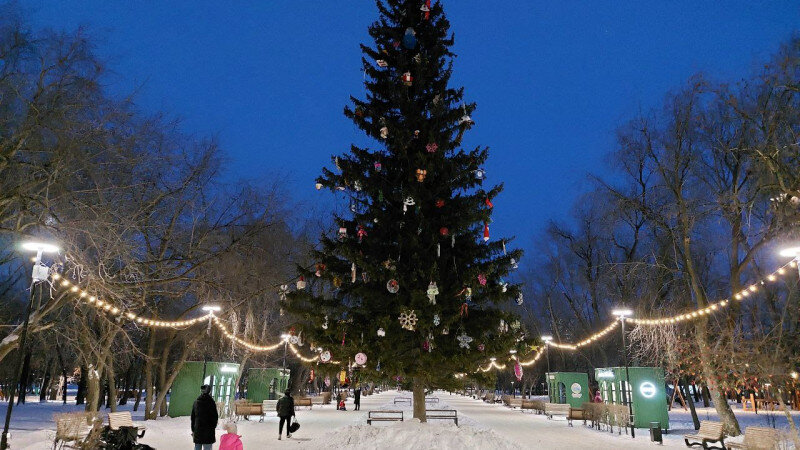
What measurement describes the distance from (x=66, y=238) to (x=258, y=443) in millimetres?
8561

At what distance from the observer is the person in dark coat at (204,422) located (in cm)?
1122

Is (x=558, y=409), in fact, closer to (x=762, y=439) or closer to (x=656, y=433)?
(x=656, y=433)

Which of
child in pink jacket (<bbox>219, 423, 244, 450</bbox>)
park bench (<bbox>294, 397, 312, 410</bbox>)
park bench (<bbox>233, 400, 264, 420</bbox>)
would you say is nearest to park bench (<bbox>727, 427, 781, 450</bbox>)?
child in pink jacket (<bbox>219, 423, 244, 450</bbox>)

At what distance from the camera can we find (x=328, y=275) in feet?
55.7

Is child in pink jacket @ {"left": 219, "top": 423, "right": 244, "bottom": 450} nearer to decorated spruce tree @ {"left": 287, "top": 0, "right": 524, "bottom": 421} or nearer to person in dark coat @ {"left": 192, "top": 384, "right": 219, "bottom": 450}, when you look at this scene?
person in dark coat @ {"left": 192, "top": 384, "right": 219, "bottom": 450}

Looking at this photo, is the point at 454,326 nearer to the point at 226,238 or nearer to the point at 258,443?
the point at 258,443

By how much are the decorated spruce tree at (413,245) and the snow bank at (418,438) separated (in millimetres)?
1575

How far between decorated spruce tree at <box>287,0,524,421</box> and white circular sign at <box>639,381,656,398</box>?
10.9 metres

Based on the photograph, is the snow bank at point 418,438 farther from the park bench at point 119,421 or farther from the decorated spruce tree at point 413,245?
the park bench at point 119,421

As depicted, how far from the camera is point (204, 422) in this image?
11.3m

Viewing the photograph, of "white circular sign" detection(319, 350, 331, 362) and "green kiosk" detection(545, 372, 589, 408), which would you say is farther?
"green kiosk" detection(545, 372, 589, 408)

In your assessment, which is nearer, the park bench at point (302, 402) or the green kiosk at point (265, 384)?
the park bench at point (302, 402)

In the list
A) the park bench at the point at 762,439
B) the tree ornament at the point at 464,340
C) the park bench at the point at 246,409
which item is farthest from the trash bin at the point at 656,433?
the park bench at the point at 246,409

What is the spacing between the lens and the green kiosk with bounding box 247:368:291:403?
36.9 metres
